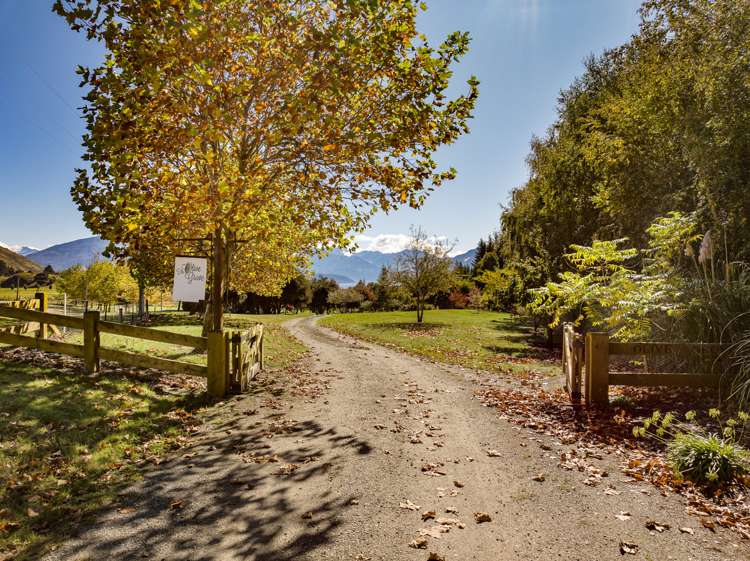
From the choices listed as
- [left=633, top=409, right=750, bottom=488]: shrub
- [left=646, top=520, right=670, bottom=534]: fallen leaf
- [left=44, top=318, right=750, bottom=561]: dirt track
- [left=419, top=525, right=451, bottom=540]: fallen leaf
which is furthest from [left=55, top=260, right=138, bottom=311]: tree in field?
[left=646, top=520, right=670, bottom=534]: fallen leaf

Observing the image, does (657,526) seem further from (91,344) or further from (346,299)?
(346,299)

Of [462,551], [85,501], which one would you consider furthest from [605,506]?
[85,501]

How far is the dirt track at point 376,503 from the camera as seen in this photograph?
160 inches

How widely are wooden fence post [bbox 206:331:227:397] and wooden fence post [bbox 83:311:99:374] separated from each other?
246 centimetres

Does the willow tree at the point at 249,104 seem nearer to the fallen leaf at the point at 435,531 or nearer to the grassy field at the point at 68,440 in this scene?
the grassy field at the point at 68,440

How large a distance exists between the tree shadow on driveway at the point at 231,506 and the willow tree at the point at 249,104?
4.60m

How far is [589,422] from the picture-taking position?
791 centimetres

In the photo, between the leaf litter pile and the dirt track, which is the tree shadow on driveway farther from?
the leaf litter pile

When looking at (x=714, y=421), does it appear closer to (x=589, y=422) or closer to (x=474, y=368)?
(x=589, y=422)

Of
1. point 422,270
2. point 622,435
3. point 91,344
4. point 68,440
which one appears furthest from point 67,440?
point 422,270

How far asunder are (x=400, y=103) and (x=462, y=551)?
791cm

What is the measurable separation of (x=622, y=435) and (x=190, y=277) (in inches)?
376

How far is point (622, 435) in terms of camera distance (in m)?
7.14

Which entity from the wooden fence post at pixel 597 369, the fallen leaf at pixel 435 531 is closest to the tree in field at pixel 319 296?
the wooden fence post at pixel 597 369
